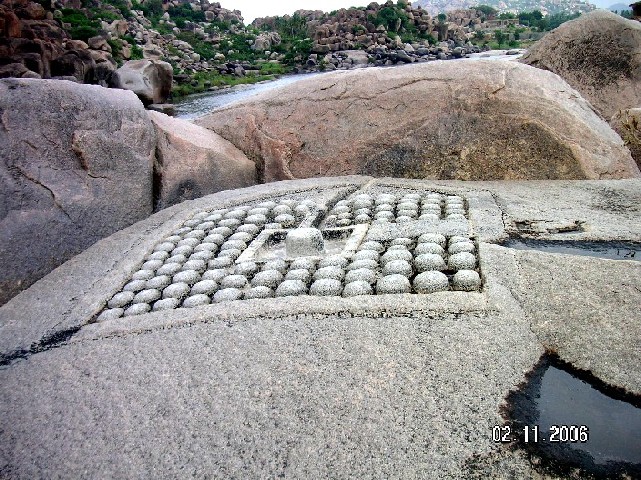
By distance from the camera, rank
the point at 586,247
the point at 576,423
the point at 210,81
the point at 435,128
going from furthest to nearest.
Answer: the point at 210,81 < the point at 435,128 < the point at 586,247 < the point at 576,423

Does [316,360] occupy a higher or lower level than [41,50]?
higher

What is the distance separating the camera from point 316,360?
2.14 metres

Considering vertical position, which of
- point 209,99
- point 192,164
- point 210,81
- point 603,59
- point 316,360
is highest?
point 603,59

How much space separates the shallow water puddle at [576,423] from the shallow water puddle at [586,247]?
105 centimetres

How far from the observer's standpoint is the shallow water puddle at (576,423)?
5.21ft

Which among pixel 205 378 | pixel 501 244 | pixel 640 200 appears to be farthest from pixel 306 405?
pixel 640 200

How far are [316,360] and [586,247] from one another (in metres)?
1.65

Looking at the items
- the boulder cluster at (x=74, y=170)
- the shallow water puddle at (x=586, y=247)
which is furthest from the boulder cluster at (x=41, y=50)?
the shallow water puddle at (x=586, y=247)

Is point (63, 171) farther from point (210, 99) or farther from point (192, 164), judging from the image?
point (210, 99)

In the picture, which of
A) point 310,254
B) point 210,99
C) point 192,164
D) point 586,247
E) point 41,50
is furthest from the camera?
point 210,99

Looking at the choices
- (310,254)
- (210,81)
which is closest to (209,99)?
(210,81)

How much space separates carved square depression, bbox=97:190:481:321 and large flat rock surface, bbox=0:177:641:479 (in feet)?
0.08

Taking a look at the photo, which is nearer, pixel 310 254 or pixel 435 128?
pixel 310 254

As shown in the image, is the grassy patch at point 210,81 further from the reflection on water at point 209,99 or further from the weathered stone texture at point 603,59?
the weathered stone texture at point 603,59
